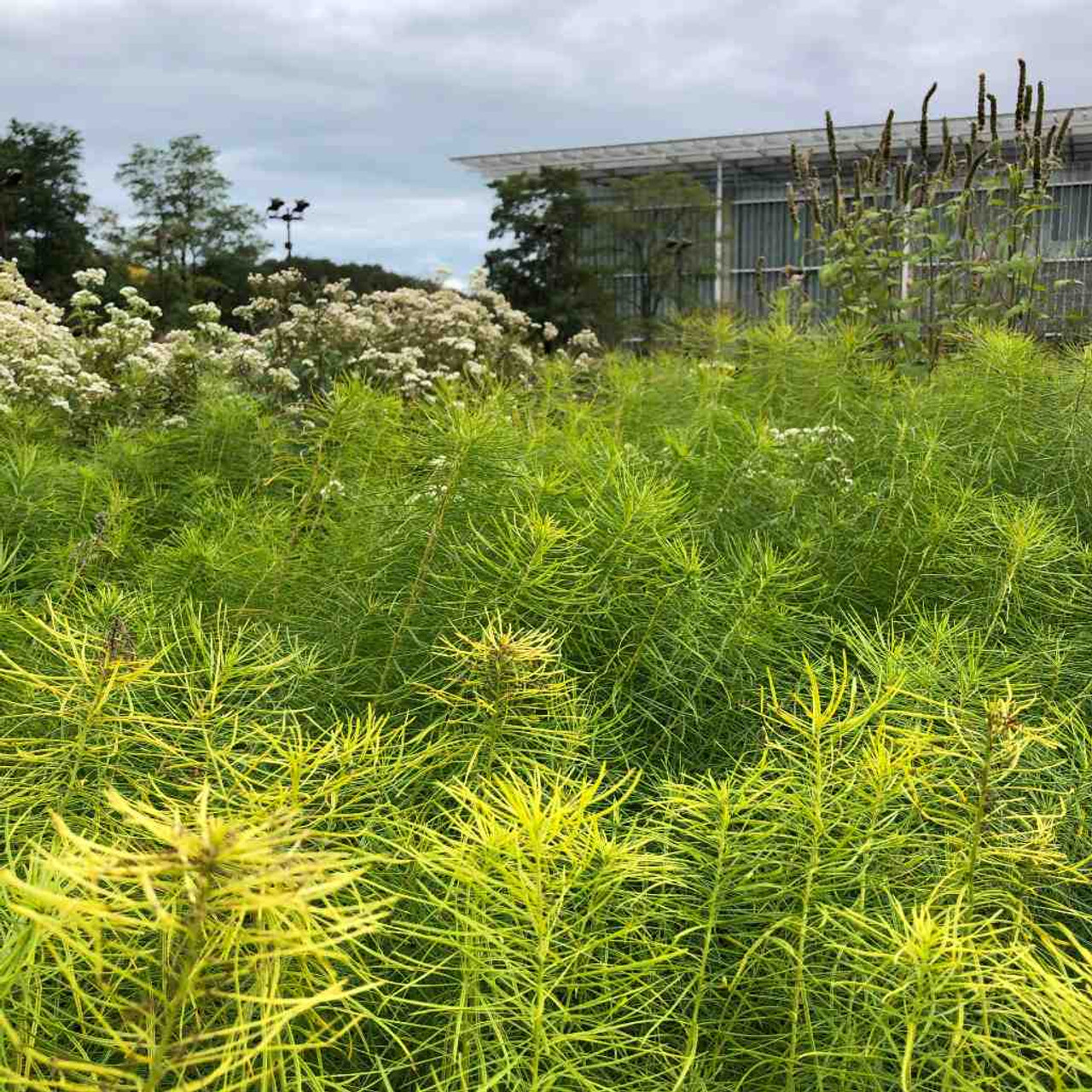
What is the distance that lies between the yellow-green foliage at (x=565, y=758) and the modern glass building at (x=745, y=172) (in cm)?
2640

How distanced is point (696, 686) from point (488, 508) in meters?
0.39

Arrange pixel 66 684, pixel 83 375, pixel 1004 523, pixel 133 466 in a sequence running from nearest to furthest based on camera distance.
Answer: pixel 66 684, pixel 1004 523, pixel 133 466, pixel 83 375

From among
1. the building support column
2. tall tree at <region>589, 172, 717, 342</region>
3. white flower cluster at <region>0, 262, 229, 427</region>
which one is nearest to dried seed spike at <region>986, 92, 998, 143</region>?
white flower cluster at <region>0, 262, 229, 427</region>

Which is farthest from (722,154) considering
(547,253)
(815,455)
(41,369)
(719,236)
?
(815,455)

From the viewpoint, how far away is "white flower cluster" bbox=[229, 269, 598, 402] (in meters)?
5.23

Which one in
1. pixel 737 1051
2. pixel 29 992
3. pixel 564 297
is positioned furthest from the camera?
pixel 564 297

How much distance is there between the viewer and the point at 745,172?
33906mm

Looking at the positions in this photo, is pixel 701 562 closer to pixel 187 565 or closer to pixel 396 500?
pixel 396 500

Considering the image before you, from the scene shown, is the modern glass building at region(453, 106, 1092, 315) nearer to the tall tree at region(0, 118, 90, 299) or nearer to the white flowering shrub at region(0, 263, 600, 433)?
the tall tree at region(0, 118, 90, 299)

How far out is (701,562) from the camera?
4.61ft

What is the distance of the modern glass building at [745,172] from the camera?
93.8 ft

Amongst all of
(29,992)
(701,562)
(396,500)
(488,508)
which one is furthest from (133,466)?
(29,992)

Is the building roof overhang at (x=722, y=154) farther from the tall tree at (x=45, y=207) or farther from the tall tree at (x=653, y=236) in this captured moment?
the tall tree at (x=45, y=207)

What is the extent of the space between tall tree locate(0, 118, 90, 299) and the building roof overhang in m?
12.5
